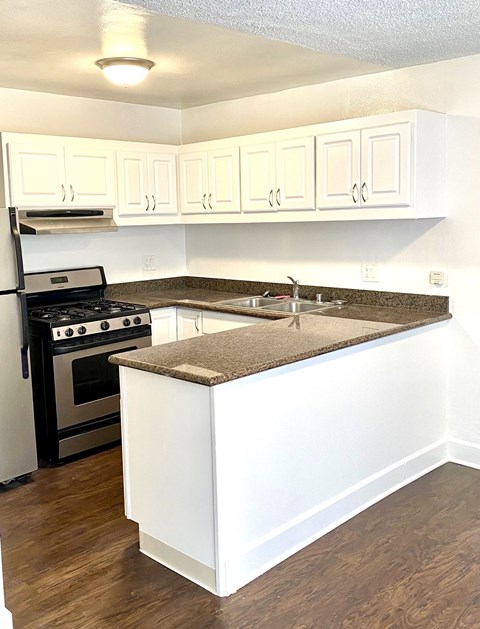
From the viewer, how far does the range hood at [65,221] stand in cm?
Answer: 399

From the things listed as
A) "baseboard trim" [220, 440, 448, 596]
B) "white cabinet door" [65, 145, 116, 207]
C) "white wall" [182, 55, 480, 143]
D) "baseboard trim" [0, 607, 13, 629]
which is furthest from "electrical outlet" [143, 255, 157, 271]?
"baseboard trim" [0, 607, 13, 629]

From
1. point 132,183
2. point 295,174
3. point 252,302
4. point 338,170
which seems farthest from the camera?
point 252,302

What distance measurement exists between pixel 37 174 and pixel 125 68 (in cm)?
94

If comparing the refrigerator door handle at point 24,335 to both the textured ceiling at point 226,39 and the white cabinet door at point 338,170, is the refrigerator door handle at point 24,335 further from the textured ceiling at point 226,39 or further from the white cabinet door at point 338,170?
the white cabinet door at point 338,170

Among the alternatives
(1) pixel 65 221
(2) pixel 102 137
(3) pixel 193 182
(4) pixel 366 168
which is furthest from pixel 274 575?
(2) pixel 102 137

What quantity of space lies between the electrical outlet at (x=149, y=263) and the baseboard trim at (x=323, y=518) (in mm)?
2573

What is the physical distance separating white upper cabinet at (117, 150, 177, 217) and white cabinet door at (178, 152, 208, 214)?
7cm

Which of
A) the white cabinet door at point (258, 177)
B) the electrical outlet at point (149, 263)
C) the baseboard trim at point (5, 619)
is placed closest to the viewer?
the baseboard trim at point (5, 619)

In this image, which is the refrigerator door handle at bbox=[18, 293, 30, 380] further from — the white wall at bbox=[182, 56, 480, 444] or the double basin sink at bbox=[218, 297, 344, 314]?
the white wall at bbox=[182, 56, 480, 444]

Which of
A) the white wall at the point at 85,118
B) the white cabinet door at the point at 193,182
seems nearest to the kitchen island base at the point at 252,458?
the white cabinet door at the point at 193,182

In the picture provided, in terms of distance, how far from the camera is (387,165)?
11.5 ft

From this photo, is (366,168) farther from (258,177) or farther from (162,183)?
(162,183)

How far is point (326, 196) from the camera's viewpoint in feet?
12.6

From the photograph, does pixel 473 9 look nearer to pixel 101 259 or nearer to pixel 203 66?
pixel 203 66
